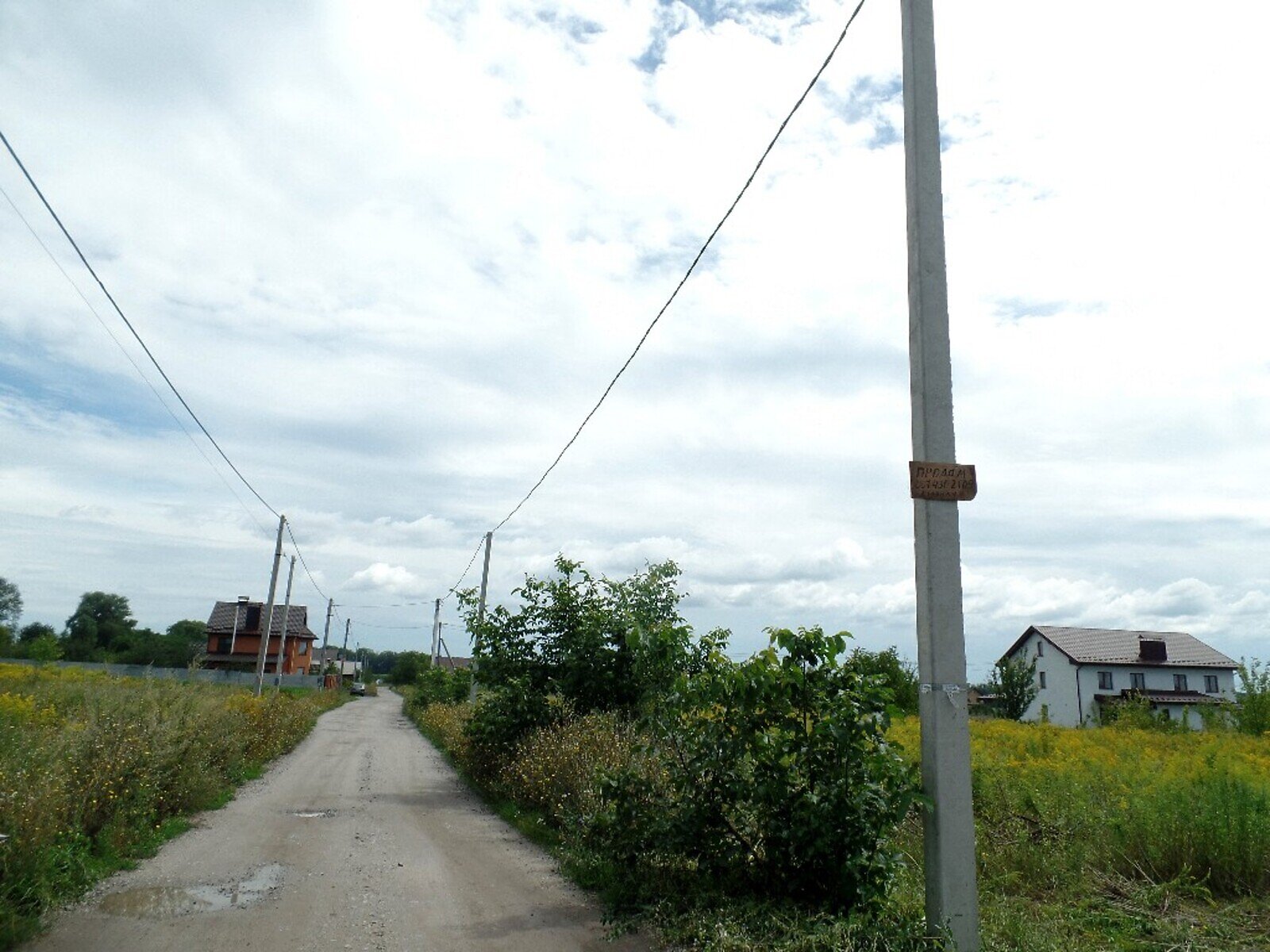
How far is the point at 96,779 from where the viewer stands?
29.6ft

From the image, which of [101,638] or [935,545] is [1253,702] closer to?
[935,545]

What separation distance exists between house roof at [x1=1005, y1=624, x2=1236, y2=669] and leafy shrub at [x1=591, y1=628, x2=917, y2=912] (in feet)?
189

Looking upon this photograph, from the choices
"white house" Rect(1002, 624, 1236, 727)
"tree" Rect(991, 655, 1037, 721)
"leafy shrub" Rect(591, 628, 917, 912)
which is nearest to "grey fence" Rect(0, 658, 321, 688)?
"leafy shrub" Rect(591, 628, 917, 912)

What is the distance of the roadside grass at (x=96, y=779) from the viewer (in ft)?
21.6

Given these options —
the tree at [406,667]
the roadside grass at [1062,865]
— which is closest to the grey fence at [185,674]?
the roadside grass at [1062,865]

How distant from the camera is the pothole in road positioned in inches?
270

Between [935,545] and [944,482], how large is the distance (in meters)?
0.38

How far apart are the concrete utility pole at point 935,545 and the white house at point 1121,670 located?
55957mm

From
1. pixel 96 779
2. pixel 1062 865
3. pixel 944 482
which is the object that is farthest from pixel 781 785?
pixel 96 779

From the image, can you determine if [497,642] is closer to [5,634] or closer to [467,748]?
A: [467,748]

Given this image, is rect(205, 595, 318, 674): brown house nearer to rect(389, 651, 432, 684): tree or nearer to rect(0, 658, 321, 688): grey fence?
rect(0, 658, 321, 688): grey fence

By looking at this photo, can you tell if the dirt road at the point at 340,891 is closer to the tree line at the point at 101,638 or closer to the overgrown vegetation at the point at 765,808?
the overgrown vegetation at the point at 765,808

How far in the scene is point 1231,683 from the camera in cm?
5772

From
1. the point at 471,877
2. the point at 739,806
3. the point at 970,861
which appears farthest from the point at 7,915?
the point at 970,861
